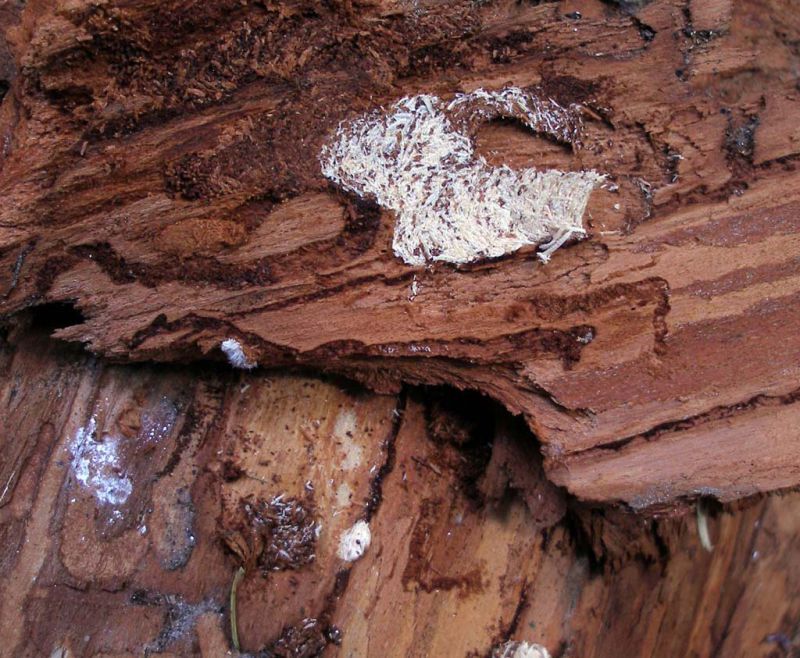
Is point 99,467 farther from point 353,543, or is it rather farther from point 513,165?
point 513,165

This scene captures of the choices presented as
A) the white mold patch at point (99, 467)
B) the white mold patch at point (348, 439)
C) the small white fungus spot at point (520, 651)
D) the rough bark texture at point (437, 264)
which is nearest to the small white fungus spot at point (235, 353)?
the rough bark texture at point (437, 264)

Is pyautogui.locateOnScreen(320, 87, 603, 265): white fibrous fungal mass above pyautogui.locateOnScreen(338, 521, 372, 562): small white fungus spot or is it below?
above

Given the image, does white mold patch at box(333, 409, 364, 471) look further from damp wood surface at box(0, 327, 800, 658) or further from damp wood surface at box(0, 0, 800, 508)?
damp wood surface at box(0, 0, 800, 508)

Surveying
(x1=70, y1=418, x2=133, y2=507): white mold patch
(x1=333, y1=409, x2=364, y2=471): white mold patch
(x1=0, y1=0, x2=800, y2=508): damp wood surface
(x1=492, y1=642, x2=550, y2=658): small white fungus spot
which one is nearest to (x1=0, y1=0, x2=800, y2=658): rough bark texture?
(x1=0, y1=0, x2=800, y2=508): damp wood surface

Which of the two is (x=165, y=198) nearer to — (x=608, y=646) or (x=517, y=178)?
(x=517, y=178)

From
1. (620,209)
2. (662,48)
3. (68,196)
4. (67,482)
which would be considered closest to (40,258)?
(68,196)

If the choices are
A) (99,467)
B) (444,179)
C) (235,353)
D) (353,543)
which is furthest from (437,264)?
(99,467)

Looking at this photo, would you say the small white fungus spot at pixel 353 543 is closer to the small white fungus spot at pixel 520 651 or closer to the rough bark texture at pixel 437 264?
the rough bark texture at pixel 437 264
